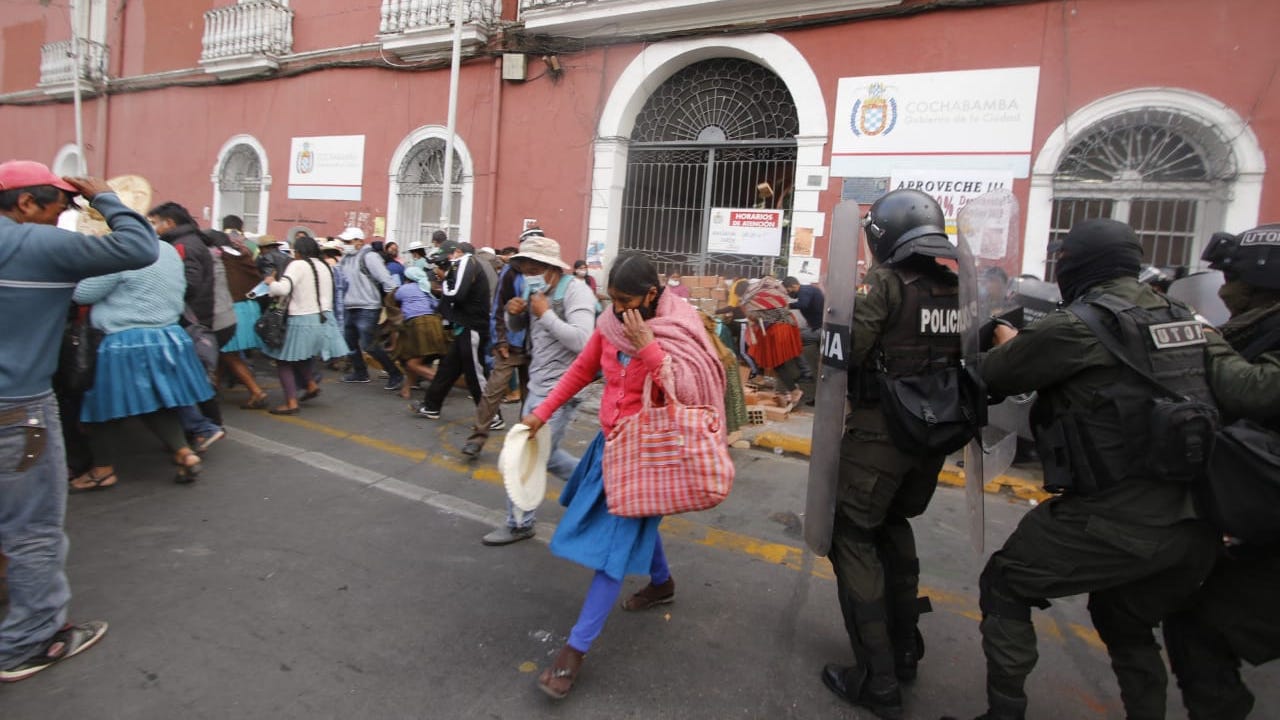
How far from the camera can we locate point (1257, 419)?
2064mm

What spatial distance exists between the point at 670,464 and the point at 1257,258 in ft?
6.72

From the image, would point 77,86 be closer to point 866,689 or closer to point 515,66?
point 515,66

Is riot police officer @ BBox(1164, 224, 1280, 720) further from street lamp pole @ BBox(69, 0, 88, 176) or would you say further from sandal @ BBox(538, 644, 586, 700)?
street lamp pole @ BBox(69, 0, 88, 176)

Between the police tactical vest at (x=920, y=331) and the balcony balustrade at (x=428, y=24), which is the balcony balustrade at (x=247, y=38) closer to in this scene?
the balcony balustrade at (x=428, y=24)

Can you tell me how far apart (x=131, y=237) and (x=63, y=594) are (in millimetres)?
1317

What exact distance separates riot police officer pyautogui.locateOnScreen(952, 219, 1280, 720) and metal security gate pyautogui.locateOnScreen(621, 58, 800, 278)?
26.2ft

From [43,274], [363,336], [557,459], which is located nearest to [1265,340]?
[557,459]

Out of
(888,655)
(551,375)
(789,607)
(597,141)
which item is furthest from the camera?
(597,141)

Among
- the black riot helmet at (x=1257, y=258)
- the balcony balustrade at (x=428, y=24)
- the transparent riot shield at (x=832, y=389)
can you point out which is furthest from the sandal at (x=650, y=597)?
the balcony balustrade at (x=428, y=24)

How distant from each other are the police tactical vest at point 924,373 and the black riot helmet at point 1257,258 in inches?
35.0

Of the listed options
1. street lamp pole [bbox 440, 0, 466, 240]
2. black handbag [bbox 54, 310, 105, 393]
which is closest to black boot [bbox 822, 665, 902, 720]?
black handbag [bbox 54, 310, 105, 393]

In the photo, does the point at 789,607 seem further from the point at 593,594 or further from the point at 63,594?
the point at 63,594

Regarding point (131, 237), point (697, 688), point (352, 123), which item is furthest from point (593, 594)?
point (352, 123)

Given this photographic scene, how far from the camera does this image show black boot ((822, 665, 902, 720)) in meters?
2.46
